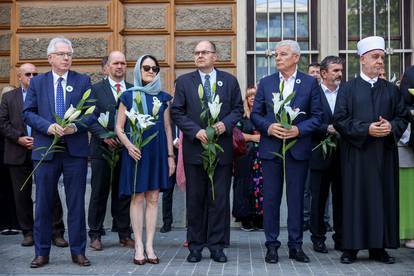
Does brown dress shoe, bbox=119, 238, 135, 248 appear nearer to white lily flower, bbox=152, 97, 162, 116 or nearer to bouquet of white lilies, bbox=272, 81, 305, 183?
white lily flower, bbox=152, 97, 162, 116

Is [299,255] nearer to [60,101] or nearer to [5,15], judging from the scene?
[60,101]

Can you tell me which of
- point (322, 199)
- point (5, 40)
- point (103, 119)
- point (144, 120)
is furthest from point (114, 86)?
point (5, 40)

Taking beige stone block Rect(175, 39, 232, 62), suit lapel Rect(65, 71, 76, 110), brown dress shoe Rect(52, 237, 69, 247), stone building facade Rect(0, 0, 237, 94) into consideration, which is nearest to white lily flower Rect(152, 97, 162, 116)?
suit lapel Rect(65, 71, 76, 110)

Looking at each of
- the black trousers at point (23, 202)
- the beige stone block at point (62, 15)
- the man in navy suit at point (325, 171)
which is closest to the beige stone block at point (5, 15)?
the beige stone block at point (62, 15)

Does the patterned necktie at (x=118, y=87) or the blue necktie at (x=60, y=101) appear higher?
the patterned necktie at (x=118, y=87)

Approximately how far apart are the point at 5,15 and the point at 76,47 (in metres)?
1.25

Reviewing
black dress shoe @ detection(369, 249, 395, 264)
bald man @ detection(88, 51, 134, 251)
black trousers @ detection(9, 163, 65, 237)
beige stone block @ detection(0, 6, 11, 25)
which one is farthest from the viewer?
beige stone block @ detection(0, 6, 11, 25)

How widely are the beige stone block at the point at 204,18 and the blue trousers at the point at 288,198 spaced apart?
12.1 ft

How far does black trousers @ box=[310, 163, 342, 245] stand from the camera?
7703mm

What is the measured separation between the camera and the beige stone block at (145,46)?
10.3 metres

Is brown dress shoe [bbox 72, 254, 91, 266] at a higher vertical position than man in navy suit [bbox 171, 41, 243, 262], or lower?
lower

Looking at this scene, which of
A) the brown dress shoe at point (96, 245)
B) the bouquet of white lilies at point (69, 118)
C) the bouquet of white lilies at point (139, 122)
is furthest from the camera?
the brown dress shoe at point (96, 245)

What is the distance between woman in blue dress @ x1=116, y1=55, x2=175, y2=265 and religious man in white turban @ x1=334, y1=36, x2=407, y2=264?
176 centimetres

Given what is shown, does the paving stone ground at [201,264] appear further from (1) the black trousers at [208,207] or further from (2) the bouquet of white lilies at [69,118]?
(2) the bouquet of white lilies at [69,118]
